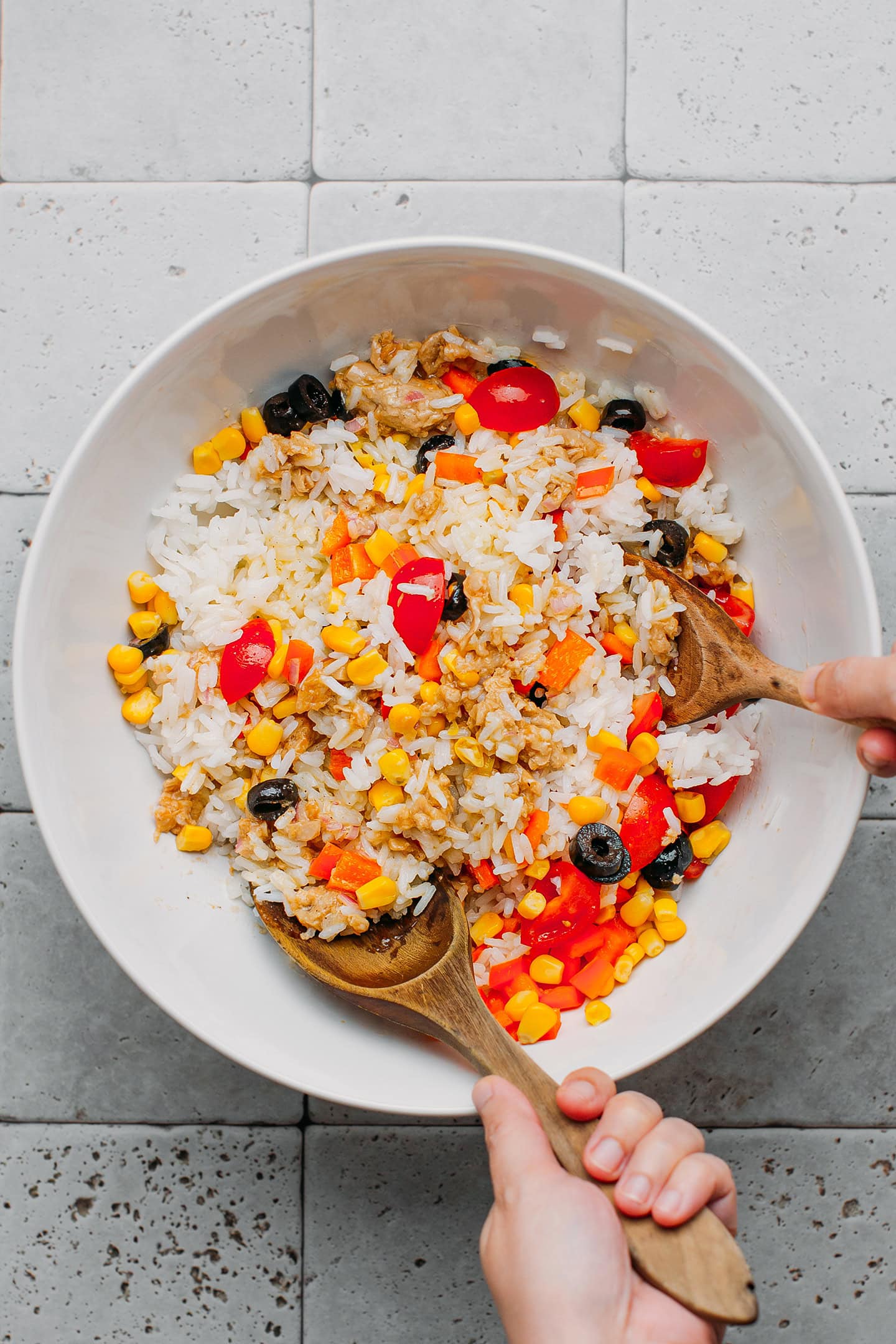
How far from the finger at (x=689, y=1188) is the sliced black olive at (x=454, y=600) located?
103 centimetres

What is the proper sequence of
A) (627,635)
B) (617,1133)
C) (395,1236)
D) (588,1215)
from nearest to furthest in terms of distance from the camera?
(588,1215) < (617,1133) < (627,635) < (395,1236)

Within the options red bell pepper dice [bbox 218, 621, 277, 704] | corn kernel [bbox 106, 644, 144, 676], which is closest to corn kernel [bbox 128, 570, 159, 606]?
corn kernel [bbox 106, 644, 144, 676]

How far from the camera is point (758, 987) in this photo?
234 centimetres

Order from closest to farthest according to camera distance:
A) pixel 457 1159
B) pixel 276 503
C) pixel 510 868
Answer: pixel 510 868 → pixel 276 503 → pixel 457 1159

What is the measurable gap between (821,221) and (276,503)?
4.97 ft

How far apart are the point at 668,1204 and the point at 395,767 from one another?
2.82 feet

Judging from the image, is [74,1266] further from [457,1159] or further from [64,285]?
[64,285]

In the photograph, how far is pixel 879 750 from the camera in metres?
1.67

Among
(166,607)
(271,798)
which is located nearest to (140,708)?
(166,607)

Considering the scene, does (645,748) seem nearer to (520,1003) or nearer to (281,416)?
(520,1003)

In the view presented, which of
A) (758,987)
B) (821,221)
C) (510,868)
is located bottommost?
(758,987)

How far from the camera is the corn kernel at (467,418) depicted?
79.8 inches

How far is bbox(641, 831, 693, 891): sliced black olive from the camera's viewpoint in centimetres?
195

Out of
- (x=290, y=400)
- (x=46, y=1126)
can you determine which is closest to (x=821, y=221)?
(x=290, y=400)
